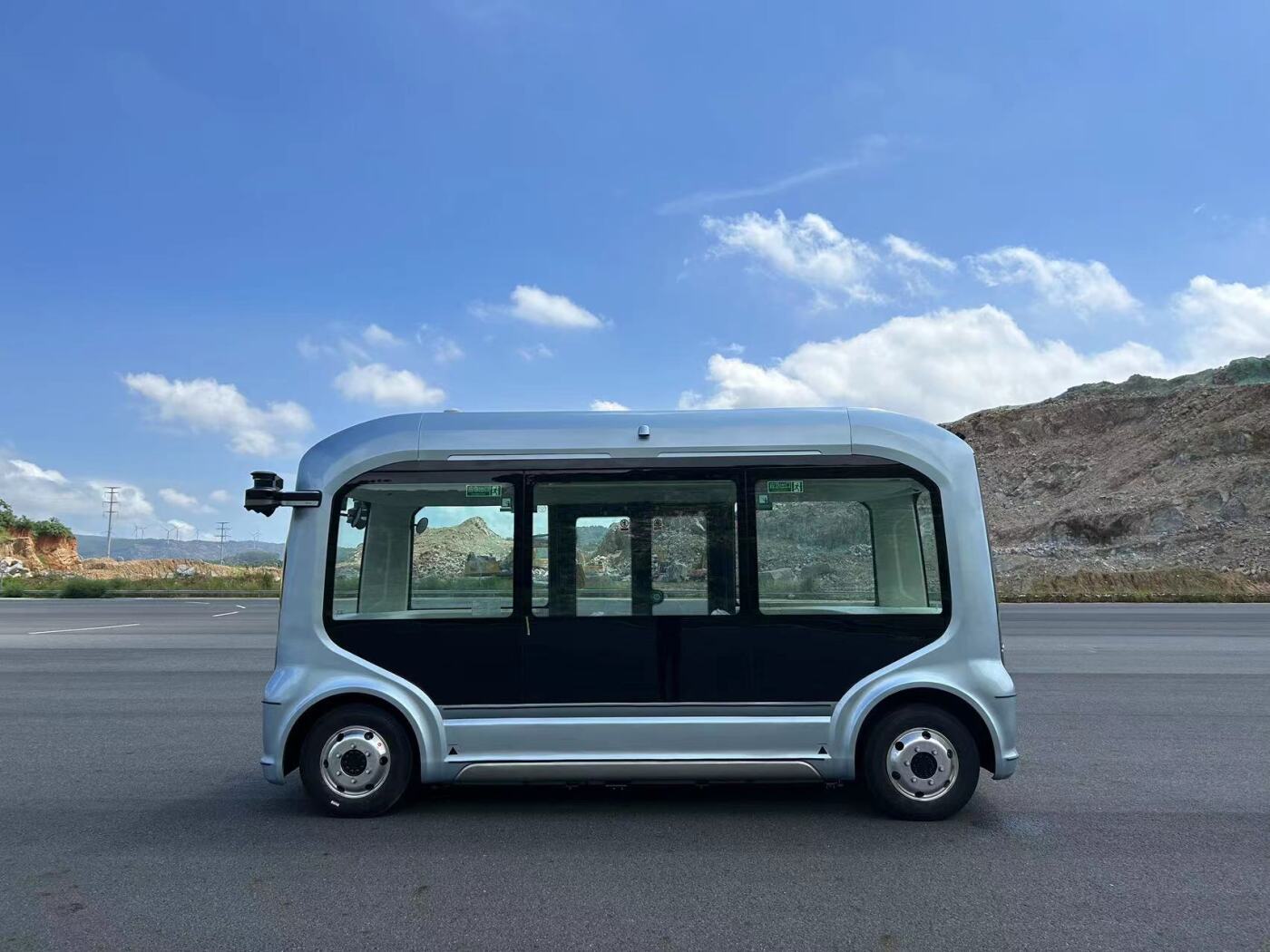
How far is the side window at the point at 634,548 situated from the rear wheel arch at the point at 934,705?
103cm

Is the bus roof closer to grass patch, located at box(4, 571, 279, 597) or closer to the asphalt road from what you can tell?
the asphalt road

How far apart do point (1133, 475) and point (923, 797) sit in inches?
2238

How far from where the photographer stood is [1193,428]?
2210 inches

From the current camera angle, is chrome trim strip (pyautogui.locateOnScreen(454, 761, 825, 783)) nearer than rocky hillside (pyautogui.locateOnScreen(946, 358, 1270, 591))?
Yes

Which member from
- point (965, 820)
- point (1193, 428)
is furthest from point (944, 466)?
point (1193, 428)

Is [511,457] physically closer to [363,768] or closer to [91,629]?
[363,768]

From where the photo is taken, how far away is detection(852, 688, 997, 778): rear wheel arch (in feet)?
18.5

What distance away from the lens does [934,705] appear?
18.7 ft

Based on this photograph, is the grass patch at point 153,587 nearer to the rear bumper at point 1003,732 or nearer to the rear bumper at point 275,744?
the rear bumper at point 275,744

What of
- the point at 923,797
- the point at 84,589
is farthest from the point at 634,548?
the point at 84,589

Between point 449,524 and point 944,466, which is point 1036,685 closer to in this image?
point 944,466

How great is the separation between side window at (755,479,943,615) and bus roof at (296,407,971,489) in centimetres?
22

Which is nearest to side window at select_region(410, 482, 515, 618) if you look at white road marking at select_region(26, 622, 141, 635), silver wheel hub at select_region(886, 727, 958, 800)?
silver wheel hub at select_region(886, 727, 958, 800)

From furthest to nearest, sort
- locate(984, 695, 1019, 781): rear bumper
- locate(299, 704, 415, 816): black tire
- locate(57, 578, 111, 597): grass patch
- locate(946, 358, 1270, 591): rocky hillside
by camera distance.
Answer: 1. locate(946, 358, 1270, 591): rocky hillside
2. locate(57, 578, 111, 597): grass patch
3. locate(299, 704, 415, 816): black tire
4. locate(984, 695, 1019, 781): rear bumper
